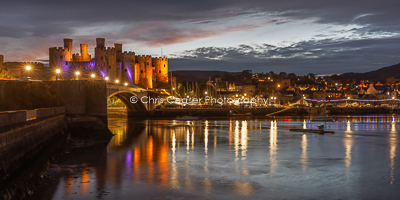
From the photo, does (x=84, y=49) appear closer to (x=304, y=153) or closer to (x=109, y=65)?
(x=109, y=65)

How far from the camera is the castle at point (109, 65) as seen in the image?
2758 inches

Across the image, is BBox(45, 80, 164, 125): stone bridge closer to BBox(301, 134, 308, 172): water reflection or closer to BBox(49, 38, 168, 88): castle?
BBox(301, 134, 308, 172): water reflection

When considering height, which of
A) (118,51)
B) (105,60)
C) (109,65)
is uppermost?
(118,51)

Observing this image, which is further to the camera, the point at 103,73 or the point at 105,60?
the point at 105,60

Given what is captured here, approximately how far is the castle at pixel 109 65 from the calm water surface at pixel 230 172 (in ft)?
153

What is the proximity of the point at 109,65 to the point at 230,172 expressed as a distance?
58.5 metres

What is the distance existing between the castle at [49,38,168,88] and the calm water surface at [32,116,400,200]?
46489 millimetres

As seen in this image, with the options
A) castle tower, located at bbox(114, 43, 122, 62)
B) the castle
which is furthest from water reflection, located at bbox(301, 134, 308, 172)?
castle tower, located at bbox(114, 43, 122, 62)

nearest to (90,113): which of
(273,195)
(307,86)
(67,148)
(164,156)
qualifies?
(67,148)

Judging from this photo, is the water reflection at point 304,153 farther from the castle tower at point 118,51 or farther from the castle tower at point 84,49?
the castle tower at point 84,49

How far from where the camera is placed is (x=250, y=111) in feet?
227

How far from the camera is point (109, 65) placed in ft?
234

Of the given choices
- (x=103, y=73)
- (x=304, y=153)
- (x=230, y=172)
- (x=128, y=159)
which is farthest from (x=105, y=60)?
(x=230, y=172)

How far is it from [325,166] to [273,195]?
246 inches
